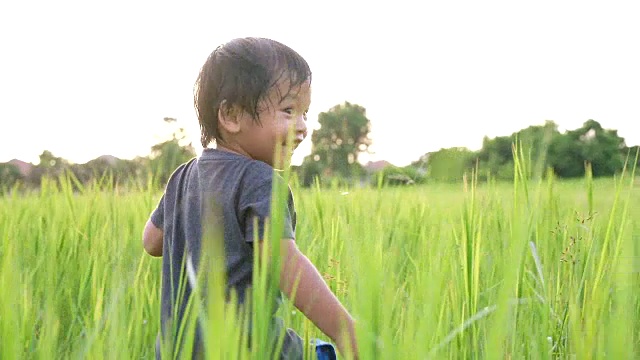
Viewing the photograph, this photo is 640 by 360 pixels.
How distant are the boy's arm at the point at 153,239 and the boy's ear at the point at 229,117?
34cm

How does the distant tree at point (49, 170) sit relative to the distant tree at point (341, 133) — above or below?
below

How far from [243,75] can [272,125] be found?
0.37 ft

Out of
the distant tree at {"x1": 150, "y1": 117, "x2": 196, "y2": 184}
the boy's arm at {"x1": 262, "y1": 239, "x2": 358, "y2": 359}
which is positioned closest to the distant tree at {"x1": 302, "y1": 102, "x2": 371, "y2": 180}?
the distant tree at {"x1": 150, "y1": 117, "x2": 196, "y2": 184}

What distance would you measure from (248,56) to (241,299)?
1.44 ft

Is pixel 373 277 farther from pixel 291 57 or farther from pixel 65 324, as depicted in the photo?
pixel 65 324

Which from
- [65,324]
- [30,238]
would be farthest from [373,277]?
[30,238]

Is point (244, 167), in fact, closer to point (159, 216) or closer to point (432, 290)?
point (159, 216)

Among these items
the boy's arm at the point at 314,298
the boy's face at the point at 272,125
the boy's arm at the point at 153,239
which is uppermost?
the boy's face at the point at 272,125

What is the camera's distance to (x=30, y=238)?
2.14 meters

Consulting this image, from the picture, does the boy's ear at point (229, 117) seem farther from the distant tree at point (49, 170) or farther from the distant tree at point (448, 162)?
the distant tree at point (49, 170)

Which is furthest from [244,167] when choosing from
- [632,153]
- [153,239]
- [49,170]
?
[49,170]

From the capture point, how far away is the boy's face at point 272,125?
1.24 meters

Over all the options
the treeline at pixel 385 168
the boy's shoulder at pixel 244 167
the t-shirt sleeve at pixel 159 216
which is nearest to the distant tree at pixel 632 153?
the treeline at pixel 385 168

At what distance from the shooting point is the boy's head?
1.25m
